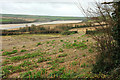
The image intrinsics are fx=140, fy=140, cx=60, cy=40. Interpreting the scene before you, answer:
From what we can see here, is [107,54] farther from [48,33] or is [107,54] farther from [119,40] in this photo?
[48,33]

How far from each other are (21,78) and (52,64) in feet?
Result: 7.20

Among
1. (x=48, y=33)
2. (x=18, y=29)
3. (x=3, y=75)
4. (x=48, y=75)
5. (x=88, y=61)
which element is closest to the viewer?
(x=48, y=75)

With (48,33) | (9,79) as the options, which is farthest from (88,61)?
(48,33)

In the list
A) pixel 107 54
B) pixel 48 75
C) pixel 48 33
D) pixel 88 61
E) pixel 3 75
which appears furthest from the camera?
pixel 48 33

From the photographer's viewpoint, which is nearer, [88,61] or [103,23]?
[103,23]

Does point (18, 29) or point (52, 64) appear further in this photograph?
point (18, 29)

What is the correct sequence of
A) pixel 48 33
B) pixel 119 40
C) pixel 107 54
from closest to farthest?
1. pixel 119 40
2. pixel 107 54
3. pixel 48 33

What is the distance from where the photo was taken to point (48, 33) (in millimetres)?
23719

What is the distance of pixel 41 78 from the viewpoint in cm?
620

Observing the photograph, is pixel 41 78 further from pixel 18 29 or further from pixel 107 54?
pixel 18 29

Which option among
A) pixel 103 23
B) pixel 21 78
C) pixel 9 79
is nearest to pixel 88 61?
pixel 103 23

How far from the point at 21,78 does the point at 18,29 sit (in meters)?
20.2

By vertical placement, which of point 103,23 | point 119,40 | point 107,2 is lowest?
point 119,40

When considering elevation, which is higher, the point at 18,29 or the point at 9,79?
the point at 18,29
